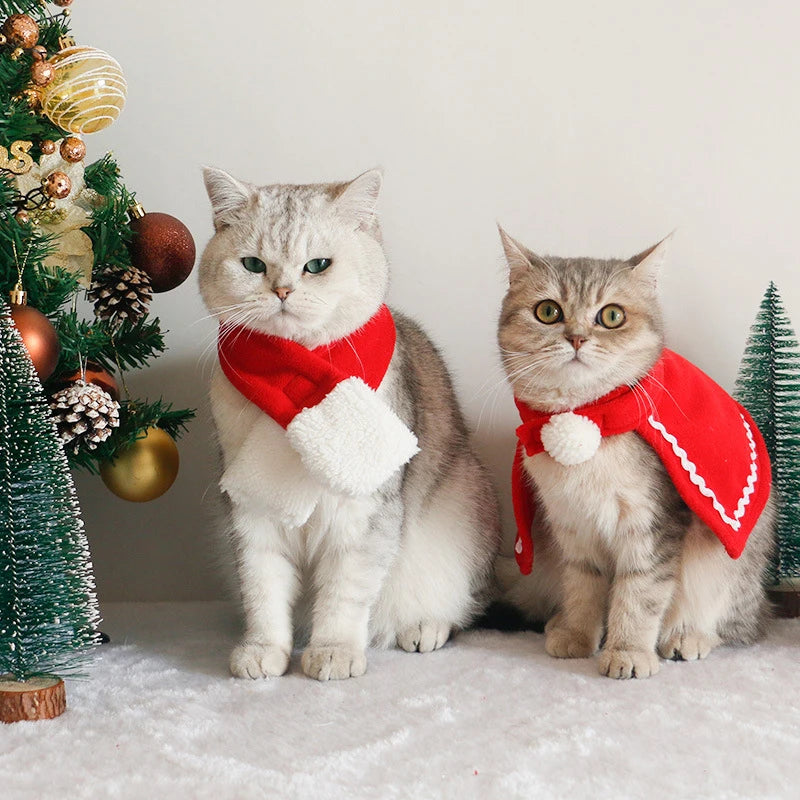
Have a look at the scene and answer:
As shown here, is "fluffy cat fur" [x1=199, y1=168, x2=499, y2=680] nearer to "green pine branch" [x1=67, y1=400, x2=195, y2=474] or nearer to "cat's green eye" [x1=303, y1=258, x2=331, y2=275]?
"cat's green eye" [x1=303, y1=258, x2=331, y2=275]

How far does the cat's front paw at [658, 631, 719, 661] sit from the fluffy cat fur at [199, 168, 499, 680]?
38cm

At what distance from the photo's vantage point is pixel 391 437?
4.68ft

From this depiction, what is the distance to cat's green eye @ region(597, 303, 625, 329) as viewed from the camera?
1.47 metres

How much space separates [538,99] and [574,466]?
35.9 inches

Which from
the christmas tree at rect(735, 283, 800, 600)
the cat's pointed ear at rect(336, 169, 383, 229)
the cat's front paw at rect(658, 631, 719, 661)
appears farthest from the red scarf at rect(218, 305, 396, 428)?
the christmas tree at rect(735, 283, 800, 600)

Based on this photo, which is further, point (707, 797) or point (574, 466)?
point (574, 466)

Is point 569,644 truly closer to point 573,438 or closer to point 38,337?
point 573,438

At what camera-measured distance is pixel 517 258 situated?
5.22 feet

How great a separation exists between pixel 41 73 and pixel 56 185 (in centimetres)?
18

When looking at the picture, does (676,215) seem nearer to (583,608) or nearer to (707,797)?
(583,608)

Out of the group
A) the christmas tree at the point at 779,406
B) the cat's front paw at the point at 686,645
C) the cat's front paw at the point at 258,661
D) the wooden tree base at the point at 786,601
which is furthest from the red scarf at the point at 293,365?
the wooden tree base at the point at 786,601

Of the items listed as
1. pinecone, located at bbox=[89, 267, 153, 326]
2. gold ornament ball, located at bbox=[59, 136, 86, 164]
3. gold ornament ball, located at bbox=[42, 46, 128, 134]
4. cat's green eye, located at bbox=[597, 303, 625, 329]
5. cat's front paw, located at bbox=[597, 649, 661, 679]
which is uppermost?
gold ornament ball, located at bbox=[42, 46, 128, 134]

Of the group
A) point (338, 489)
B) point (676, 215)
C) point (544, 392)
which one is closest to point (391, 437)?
point (338, 489)

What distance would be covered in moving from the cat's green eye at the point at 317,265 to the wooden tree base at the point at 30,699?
0.74 m
